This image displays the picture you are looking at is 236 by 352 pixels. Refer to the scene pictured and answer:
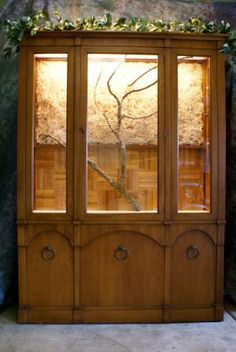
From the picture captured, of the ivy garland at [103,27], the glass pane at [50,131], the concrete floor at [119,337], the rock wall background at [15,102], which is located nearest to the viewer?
the concrete floor at [119,337]

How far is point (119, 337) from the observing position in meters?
2.40

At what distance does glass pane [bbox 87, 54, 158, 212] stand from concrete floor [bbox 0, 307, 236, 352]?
33.0 inches

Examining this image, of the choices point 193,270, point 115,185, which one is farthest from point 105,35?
point 193,270

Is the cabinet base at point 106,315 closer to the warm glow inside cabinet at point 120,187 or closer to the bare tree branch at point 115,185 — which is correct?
the warm glow inside cabinet at point 120,187

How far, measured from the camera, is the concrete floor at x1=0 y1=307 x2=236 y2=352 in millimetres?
2266

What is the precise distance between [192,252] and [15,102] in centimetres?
186

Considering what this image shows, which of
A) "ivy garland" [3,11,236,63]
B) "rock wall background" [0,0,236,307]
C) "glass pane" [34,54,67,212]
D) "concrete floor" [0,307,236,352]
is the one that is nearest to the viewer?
"concrete floor" [0,307,236,352]

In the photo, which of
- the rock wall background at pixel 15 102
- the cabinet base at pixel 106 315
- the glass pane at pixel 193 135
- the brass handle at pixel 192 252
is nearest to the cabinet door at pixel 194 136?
the glass pane at pixel 193 135

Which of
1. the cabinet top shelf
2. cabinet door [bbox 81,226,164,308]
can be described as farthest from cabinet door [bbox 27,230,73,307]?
the cabinet top shelf

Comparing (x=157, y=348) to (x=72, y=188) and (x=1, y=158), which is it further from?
(x=1, y=158)

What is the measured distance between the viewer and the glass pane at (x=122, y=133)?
263 cm

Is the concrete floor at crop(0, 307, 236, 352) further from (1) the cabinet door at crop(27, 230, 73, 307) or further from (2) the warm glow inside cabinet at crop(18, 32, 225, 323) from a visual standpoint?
(1) the cabinet door at crop(27, 230, 73, 307)

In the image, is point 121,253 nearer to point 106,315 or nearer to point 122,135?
point 106,315

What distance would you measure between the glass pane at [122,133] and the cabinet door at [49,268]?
0.36m
